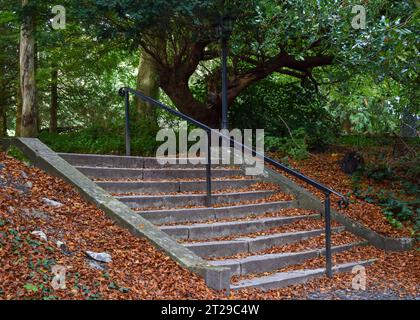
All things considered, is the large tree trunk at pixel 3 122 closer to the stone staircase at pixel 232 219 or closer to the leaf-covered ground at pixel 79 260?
the stone staircase at pixel 232 219

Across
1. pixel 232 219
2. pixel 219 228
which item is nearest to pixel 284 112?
pixel 232 219

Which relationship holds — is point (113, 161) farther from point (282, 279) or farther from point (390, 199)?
point (390, 199)

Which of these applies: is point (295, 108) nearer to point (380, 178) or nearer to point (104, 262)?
point (380, 178)

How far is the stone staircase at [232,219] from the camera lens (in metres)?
5.57

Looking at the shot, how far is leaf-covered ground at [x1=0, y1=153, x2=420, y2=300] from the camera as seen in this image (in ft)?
12.7

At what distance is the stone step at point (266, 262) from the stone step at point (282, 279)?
16 centimetres

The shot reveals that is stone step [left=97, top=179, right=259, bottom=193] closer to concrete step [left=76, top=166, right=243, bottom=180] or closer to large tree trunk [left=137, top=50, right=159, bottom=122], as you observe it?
concrete step [left=76, top=166, right=243, bottom=180]

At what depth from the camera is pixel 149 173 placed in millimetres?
7082

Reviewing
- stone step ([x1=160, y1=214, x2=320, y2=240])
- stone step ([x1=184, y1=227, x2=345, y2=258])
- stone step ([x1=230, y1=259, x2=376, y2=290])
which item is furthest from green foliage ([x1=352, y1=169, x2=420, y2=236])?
stone step ([x1=230, y1=259, x2=376, y2=290])

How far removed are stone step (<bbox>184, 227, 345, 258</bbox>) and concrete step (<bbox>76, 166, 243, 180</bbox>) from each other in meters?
1.79

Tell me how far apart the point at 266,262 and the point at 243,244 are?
38 centimetres

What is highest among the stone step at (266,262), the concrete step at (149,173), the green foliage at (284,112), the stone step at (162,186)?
the green foliage at (284,112)

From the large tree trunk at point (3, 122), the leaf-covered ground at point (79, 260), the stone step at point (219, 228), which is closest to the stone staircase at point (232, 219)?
the stone step at point (219, 228)

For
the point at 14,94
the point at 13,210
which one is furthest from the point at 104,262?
the point at 14,94
